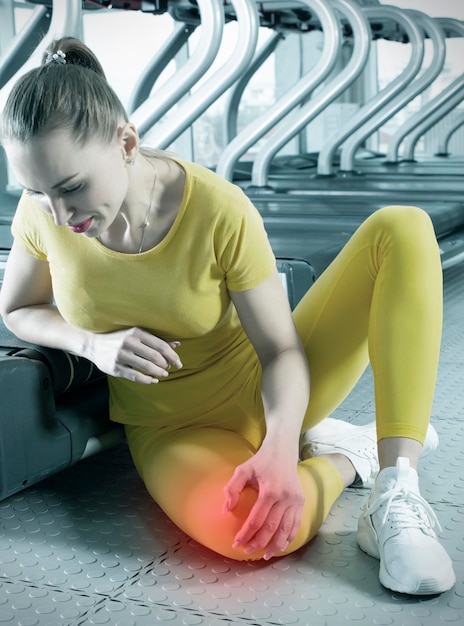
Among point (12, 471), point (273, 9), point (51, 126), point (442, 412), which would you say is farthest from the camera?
point (273, 9)

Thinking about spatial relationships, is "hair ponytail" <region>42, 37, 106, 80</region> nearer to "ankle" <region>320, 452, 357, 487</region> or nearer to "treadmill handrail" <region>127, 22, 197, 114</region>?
"ankle" <region>320, 452, 357, 487</region>

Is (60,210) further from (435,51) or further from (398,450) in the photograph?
(435,51)

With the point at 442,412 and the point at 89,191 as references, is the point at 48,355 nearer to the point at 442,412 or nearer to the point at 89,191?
the point at 89,191

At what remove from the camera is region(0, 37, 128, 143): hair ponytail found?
1141 millimetres

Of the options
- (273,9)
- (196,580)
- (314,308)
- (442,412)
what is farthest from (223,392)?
(273,9)

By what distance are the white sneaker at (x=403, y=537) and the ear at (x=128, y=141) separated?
631 mm

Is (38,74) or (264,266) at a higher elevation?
(38,74)

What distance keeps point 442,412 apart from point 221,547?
3.24 feet

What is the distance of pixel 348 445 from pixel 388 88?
535 centimetres

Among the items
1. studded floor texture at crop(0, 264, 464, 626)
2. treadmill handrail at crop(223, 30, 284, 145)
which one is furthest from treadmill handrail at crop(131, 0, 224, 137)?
studded floor texture at crop(0, 264, 464, 626)

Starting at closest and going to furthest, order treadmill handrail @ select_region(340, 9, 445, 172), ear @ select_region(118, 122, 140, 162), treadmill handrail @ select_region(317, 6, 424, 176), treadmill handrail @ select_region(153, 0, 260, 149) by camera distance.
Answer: ear @ select_region(118, 122, 140, 162) < treadmill handrail @ select_region(153, 0, 260, 149) < treadmill handrail @ select_region(317, 6, 424, 176) < treadmill handrail @ select_region(340, 9, 445, 172)

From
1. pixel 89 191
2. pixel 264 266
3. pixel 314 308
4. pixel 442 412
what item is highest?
pixel 89 191

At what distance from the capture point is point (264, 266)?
1343 mm

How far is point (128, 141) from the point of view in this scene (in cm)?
126
